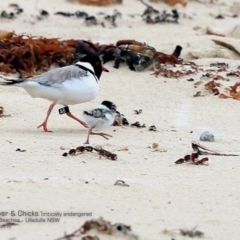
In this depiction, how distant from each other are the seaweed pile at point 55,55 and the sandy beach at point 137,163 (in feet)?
0.62

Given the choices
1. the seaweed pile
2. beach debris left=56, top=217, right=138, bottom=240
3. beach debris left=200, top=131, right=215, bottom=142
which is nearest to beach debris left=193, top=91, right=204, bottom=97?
the seaweed pile

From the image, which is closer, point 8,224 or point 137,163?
point 8,224

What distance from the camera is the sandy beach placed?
3697 mm

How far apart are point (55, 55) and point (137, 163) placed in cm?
339

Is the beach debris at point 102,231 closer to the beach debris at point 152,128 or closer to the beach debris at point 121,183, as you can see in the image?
the beach debris at point 121,183

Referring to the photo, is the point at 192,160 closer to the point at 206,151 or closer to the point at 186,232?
the point at 206,151

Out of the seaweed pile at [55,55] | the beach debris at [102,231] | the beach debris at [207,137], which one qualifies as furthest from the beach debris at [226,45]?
the beach debris at [102,231]

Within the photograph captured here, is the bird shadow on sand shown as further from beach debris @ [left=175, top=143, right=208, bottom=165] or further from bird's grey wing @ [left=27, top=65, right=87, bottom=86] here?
beach debris @ [left=175, top=143, right=208, bottom=165]

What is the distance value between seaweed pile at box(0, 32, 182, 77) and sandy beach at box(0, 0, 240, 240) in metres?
0.19

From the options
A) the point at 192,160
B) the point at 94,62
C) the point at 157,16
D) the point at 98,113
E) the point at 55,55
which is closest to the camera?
the point at 192,160

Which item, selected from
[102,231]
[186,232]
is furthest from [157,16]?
[102,231]

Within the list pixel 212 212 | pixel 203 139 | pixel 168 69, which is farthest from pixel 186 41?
pixel 212 212

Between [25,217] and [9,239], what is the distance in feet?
0.88

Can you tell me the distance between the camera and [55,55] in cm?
796
